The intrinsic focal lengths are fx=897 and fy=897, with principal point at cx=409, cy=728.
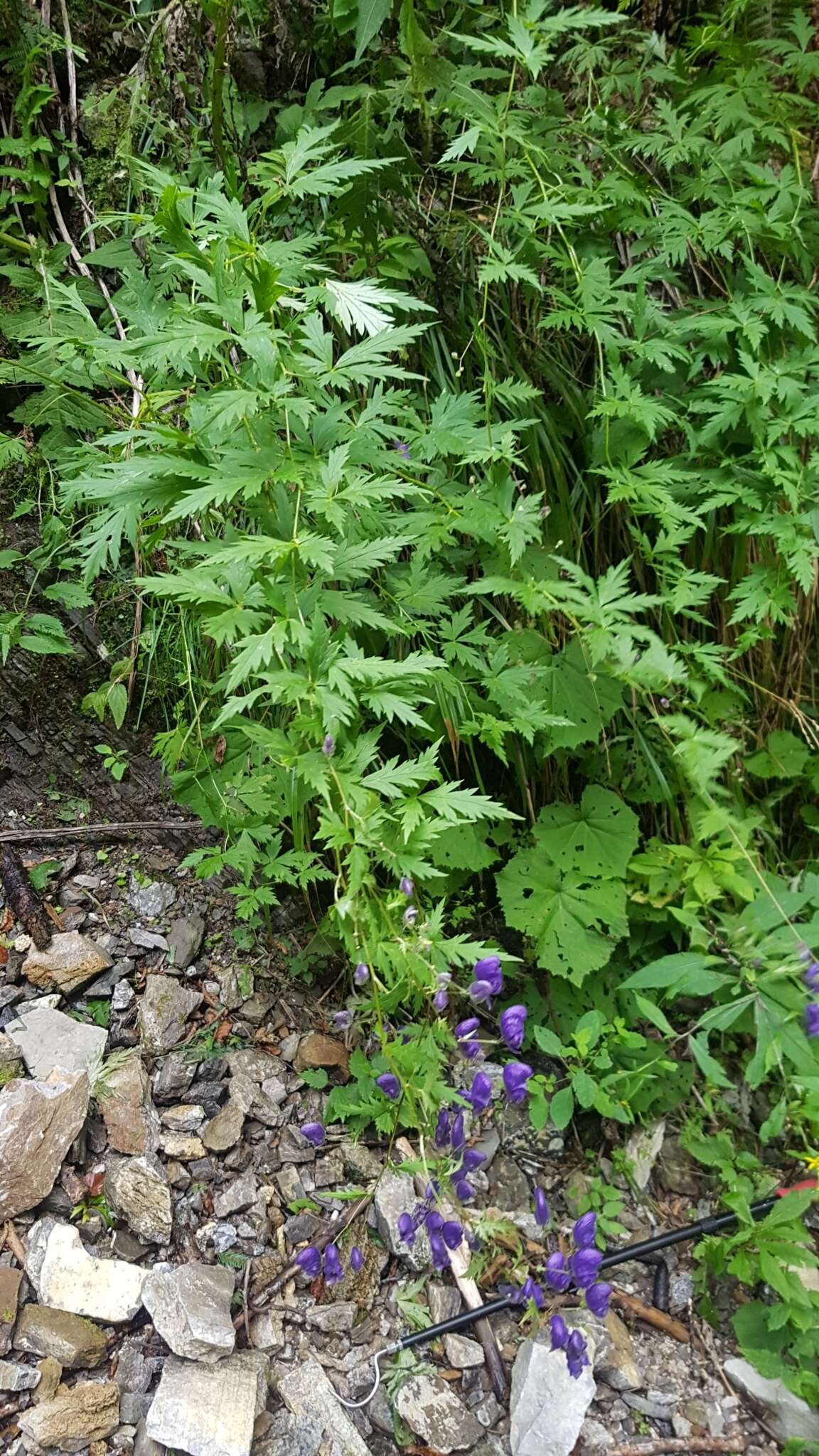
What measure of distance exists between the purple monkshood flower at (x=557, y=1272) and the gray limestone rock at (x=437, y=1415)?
0.96ft

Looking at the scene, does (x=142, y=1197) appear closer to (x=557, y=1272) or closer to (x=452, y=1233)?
(x=452, y=1233)

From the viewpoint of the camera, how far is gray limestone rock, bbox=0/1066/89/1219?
1.81 m

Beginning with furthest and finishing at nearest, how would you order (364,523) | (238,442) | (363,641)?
(363,641), (364,523), (238,442)

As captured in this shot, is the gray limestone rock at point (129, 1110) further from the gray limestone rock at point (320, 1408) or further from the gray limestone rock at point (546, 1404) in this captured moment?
the gray limestone rock at point (546, 1404)

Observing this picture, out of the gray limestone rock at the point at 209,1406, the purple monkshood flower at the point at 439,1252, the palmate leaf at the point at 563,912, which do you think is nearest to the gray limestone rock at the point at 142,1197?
the gray limestone rock at the point at 209,1406

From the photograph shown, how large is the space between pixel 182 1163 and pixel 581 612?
148 centimetres

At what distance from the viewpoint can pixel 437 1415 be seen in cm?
173

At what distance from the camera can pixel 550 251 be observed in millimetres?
2053

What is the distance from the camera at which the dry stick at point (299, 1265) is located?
1.83 meters

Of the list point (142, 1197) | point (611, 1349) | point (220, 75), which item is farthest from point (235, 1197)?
point (220, 75)

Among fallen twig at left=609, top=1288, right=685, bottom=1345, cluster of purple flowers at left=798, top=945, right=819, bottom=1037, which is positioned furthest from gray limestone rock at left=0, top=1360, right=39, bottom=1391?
cluster of purple flowers at left=798, top=945, right=819, bottom=1037

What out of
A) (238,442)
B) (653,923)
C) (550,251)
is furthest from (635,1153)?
(550,251)

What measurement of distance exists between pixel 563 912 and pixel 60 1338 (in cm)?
132

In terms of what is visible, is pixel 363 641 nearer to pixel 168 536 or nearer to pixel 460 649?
pixel 460 649
